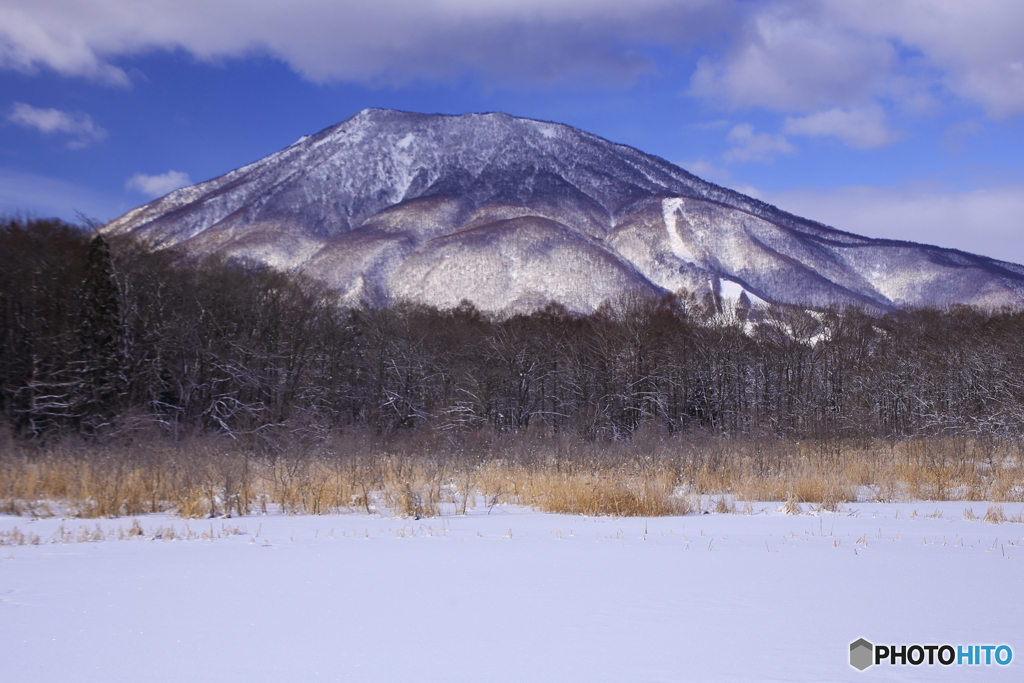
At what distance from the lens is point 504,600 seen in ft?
14.5

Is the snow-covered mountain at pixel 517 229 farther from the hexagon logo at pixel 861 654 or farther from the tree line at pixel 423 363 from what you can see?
the hexagon logo at pixel 861 654

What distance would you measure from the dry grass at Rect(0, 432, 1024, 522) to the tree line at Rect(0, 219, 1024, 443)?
6476 millimetres

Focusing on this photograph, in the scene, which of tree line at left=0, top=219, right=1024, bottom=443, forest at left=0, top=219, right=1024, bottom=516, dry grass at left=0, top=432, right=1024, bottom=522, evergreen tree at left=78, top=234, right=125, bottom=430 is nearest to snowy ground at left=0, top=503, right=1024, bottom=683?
dry grass at left=0, top=432, right=1024, bottom=522

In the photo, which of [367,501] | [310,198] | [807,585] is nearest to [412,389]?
[367,501]

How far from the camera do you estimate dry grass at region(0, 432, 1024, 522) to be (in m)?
9.14

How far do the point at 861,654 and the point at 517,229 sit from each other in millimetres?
103894

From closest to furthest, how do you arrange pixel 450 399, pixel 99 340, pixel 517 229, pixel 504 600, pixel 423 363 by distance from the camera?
pixel 504 600 → pixel 99 340 → pixel 450 399 → pixel 423 363 → pixel 517 229

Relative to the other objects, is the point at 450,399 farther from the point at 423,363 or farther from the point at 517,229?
the point at 517,229

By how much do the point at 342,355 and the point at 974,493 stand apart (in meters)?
27.1

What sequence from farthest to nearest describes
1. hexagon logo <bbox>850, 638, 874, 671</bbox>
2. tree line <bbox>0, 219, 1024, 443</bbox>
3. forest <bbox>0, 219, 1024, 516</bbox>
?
tree line <bbox>0, 219, 1024, 443</bbox> < forest <bbox>0, 219, 1024, 516</bbox> < hexagon logo <bbox>850, 638, 874, 671</bbox>

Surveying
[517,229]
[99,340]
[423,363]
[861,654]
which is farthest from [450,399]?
[517,229]

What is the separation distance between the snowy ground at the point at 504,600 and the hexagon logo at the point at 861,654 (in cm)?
6

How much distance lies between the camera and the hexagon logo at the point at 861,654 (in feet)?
10.7

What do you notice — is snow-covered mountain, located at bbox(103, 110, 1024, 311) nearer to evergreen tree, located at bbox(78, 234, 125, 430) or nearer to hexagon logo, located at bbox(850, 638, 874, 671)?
evergreen tree, located at bbox(78, 234, 125, 430)
